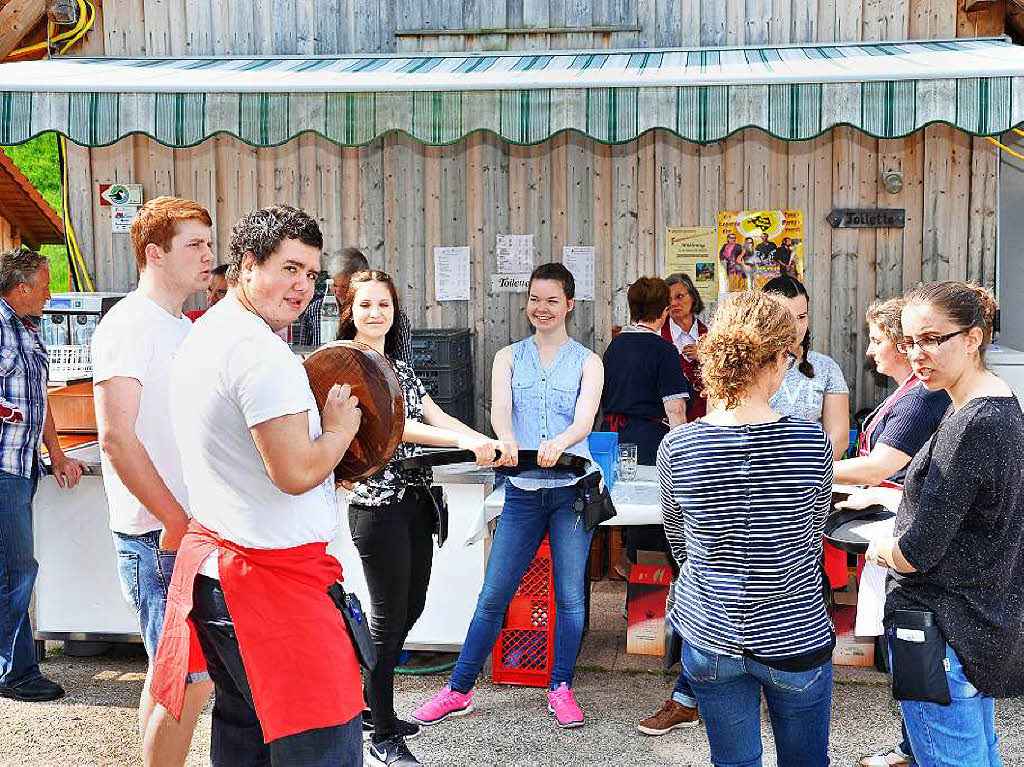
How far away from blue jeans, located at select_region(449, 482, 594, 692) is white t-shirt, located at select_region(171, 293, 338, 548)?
1.79 m

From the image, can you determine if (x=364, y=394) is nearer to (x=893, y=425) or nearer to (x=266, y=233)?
(x=266, y=233)

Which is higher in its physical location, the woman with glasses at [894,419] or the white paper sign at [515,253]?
the white paper sign at [515,253]

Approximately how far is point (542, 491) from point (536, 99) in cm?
197

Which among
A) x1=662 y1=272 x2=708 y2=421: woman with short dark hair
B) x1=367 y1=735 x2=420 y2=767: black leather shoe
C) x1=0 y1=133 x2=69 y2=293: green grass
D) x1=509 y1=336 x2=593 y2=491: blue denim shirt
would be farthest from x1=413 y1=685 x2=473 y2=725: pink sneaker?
x1=0 y1=133 x2=69 y2=293: green grass

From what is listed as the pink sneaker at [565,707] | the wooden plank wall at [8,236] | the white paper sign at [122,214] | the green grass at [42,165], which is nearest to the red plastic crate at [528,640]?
the pink sneaker at [565,707]

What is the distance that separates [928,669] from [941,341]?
79 cm

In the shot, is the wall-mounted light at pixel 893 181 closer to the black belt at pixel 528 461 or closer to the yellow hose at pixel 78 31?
the black belt at pixel 528 461

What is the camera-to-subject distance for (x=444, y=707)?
422 centimetres

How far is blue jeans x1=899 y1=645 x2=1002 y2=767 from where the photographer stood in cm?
255

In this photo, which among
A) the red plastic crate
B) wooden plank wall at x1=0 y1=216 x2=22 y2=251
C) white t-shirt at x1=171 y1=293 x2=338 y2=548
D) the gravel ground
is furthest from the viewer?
wooden plank wall at x1=0 y1=216 x2=22 y2=251

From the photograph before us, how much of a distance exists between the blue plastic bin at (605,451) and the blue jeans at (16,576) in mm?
2418

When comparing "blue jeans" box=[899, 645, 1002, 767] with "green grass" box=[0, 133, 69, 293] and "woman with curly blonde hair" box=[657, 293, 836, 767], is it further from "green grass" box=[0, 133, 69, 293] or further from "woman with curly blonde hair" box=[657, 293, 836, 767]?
"green grass" box=[0, 133, 69, 293]

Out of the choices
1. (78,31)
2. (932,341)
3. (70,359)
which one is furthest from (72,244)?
(932,341)

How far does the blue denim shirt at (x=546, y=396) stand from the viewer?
4156 millimetres
